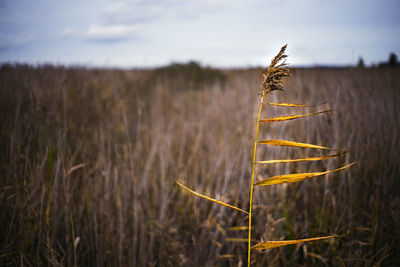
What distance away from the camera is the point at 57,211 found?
5.13 ft

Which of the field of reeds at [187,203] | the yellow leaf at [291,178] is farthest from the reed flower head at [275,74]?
the field of reeds at [187,203]

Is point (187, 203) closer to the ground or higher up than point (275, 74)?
closer to the ground

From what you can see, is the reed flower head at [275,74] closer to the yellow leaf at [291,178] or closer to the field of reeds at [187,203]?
the yellow leaf at [291,178]

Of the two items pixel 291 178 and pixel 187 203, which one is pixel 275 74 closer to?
pixel 291 178

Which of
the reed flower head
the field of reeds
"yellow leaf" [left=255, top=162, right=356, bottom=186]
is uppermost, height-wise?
the reed flower head

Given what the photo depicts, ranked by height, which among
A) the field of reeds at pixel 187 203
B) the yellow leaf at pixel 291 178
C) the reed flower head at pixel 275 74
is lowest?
the field of reeds at pixel 187 203

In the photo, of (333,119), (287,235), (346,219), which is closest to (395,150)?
(333,119)

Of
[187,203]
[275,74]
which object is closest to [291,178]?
[275,74]

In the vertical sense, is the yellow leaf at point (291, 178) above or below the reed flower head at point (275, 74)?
below

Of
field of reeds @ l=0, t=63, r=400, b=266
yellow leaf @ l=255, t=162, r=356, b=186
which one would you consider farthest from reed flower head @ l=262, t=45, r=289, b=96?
field of reeds @ l=0, t=63, r=400, b=266

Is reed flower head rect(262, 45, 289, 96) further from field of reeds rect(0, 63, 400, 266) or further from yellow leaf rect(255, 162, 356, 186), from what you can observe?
field of reeds rect(0, 63, 400, 266)

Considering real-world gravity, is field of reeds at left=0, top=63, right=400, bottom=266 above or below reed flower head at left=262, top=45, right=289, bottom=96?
below

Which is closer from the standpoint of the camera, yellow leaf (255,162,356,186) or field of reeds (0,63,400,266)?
yellow leaf (255,162,356,186)

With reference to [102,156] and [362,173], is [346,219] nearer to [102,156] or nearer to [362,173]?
[362,173]
